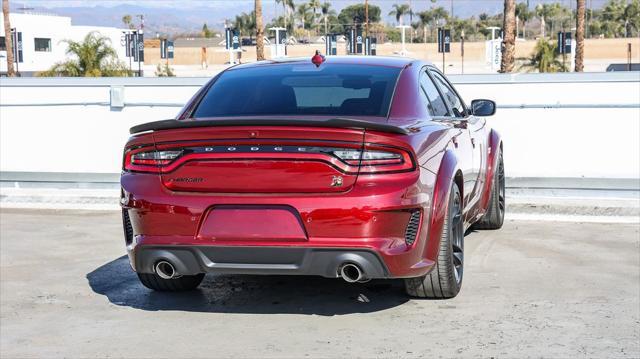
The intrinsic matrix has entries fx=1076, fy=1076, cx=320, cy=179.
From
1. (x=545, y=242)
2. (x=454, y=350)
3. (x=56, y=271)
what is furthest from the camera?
(x=545, y=242)

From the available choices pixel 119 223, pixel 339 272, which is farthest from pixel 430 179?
pixel 119 223

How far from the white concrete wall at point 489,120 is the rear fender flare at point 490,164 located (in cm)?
231

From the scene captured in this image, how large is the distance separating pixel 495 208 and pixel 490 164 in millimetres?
721

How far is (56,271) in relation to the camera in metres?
8.03

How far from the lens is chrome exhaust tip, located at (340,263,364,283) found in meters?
5.88

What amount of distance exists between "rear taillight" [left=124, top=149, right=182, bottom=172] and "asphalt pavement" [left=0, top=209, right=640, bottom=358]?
0.93 meters

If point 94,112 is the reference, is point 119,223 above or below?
below

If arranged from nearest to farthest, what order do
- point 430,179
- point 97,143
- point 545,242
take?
point 430,179 < point 545,242 < point 97,143

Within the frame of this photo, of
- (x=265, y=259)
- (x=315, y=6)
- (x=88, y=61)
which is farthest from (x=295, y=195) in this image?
(x=315, y=6)

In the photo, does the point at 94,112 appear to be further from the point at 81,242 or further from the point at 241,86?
the point at 241,86

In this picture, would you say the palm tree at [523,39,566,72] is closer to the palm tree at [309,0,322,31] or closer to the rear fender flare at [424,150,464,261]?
the rear fender flare at [424,150,464,261]

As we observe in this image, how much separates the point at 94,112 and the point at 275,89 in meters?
6.30

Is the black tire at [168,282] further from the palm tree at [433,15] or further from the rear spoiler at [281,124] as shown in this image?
the palm tree at [433,15]

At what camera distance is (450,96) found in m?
8.17
